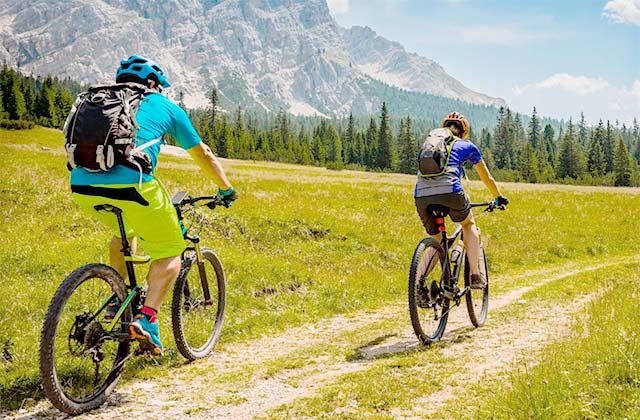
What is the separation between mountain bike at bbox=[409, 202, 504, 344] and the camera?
7.84 meters

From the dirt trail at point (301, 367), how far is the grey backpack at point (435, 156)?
272cm

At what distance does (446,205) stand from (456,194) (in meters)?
0.24

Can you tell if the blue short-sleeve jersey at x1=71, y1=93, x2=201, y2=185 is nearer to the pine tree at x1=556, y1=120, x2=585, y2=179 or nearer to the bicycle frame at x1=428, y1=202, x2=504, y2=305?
the bicycle frame at x1=428, y1=202, x2=504, y2=305

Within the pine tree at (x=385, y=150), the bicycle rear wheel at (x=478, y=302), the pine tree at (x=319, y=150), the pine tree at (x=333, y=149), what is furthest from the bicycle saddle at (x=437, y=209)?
the pine tree at (x=333, y=149)

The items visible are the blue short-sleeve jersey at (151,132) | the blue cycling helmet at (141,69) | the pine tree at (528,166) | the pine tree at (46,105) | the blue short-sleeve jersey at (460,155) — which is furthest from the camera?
the pine tree at (528,166)

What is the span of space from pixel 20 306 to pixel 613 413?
8502 millimetres

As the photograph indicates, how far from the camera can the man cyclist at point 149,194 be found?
211 inches

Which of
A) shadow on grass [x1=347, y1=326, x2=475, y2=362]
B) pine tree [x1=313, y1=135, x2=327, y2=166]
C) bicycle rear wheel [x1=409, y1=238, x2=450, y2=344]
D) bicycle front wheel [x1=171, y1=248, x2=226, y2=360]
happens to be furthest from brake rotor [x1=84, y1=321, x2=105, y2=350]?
pine tree [x1=313, y1=135, x2=327, y2=166]

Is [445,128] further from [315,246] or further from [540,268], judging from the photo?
[540,268]

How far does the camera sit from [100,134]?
5117 millimetres

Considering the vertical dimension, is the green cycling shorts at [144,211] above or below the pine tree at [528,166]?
below

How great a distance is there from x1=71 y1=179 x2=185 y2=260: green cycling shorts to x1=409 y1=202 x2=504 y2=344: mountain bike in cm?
365

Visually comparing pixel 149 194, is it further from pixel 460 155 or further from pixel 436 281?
pixel 460 155

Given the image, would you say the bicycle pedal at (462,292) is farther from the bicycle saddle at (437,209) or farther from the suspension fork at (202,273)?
the suspension fork at (202,273)
